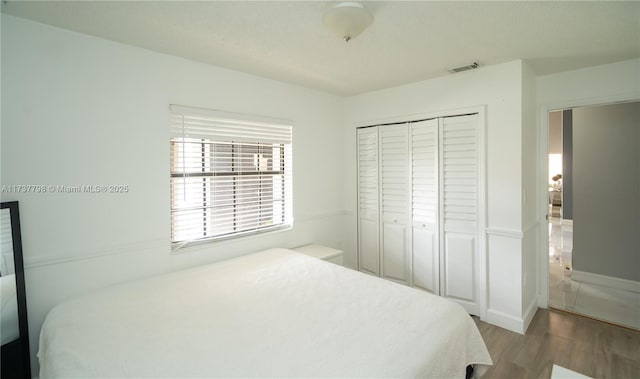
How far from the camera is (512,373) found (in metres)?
2.17

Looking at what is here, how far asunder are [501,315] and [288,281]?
6.64 feet

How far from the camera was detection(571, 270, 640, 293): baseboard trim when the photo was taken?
3480mm

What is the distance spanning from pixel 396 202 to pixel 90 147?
2.88 meters

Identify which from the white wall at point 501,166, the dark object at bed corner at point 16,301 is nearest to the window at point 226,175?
the dark object at bed corner at point 16,301

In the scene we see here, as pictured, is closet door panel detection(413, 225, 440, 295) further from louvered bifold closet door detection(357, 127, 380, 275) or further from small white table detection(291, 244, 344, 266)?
small white table detection(291, 244, 344, 266)

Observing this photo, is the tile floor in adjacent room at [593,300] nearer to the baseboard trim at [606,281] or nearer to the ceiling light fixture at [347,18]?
the baseboard trim at [606,281]

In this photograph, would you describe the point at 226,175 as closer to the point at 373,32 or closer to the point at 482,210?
the point at 373,32

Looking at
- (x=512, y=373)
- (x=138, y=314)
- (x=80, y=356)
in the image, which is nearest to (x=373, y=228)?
(x=512, y=373)

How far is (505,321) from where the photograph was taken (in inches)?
108

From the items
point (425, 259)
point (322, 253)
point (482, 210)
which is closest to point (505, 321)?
point (425, 259)

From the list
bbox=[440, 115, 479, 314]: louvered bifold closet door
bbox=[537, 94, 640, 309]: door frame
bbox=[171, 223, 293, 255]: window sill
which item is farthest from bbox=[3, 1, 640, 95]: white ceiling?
bbox=[171, 223, 293, 255]: window sill

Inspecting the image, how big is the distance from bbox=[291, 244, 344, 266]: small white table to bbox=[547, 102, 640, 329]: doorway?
7.51ft

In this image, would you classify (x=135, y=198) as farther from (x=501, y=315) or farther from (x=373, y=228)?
(x=501, y=315)

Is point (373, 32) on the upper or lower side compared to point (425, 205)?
upper
